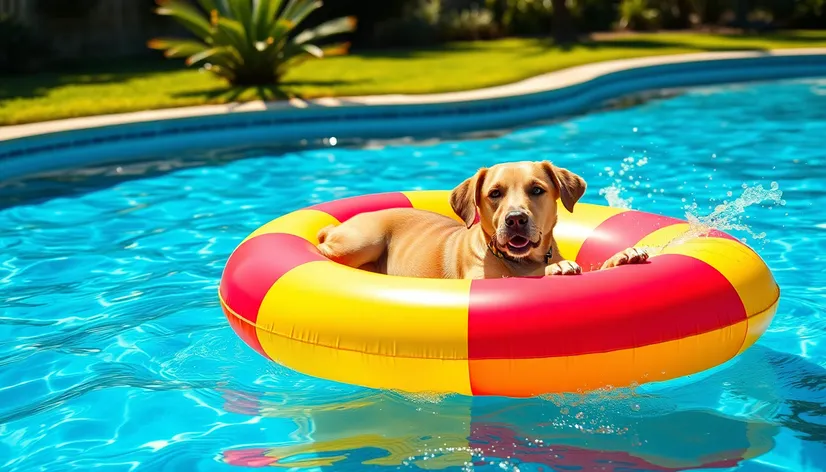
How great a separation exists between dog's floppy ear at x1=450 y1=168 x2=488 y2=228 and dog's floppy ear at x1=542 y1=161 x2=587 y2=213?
0.34m

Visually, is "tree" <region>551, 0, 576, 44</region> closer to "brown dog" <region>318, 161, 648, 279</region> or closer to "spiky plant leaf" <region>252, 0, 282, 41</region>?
"spiky plant leaf" <region>252, 0, 282, 41</region>

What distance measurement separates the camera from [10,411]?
515 centimetres

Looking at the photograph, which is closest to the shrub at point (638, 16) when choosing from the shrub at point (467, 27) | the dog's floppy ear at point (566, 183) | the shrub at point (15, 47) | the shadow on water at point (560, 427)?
the shrub at point (467, 27)

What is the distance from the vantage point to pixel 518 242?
15.9 feet

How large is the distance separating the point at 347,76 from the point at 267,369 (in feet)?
37.4

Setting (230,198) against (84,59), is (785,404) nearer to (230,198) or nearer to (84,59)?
(230,198)

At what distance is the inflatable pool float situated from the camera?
4449 mm

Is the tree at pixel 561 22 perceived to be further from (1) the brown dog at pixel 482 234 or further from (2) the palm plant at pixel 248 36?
(1) the brown dog at pixel 482 234

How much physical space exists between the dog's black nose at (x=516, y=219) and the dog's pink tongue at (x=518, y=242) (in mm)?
83

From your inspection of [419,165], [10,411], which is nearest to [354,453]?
[10,411]

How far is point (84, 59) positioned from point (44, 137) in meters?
9.41

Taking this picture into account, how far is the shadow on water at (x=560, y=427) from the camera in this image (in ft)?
14.8

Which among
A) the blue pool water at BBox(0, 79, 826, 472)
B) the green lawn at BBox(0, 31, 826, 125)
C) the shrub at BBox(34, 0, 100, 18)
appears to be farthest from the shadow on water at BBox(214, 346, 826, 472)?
the shrub at BBox(34, 0, 100, 18)

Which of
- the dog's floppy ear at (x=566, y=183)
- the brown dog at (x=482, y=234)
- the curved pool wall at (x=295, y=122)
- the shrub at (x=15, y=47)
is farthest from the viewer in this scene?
the shrub at (x=15, y=47)
